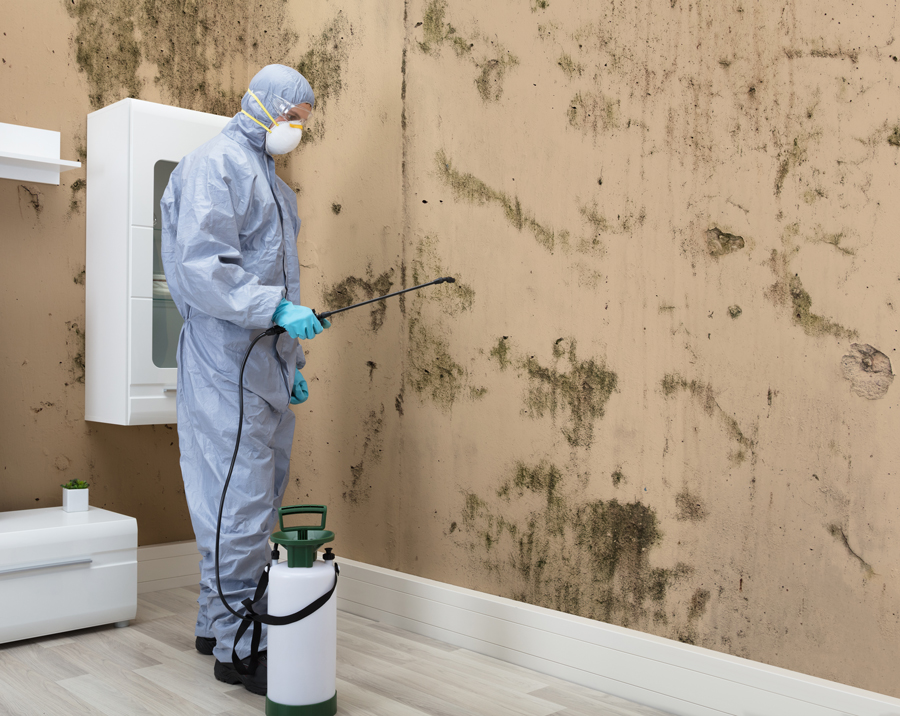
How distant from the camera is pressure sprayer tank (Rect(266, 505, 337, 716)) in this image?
177cm

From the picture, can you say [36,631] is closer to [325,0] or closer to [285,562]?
[285,562]

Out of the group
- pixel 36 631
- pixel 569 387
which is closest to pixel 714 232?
pixel 569 387

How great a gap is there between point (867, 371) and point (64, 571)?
216cm

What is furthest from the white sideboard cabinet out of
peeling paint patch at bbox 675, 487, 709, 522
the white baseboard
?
peeling paint patch at bbox 675, 487, 709, 522

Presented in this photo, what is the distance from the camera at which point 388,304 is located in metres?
2.63

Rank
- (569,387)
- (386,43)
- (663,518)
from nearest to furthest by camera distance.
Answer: (663,518) → (569,387) → (386,43)

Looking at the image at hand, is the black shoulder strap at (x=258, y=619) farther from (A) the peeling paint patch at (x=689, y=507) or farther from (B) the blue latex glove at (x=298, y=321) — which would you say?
(A) the peeling paint patch at (x=689, y=507)

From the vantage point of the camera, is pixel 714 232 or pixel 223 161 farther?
pixel 223 161

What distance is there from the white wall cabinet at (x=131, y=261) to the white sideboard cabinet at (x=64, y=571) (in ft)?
1.17

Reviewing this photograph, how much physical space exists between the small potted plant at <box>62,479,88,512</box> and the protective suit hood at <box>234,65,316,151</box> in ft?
4.03

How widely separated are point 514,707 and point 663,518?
1.89 ft

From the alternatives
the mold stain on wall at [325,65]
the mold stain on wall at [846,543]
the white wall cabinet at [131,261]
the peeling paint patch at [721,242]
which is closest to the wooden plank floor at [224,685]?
the mold stain on wall at [846,543]

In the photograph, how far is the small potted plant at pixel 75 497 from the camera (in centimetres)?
249

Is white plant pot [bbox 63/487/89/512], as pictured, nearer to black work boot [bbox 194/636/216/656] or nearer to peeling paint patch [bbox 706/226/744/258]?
black work boot [bbox 194/636/216/656]
